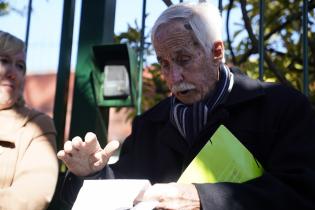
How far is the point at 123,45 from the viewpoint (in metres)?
2.74

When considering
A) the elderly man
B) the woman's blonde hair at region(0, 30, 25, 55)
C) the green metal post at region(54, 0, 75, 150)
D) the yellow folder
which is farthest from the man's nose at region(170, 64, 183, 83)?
the woman's blonde hair at region(0, 30, 25, 55)

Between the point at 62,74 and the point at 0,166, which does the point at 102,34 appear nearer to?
the point at 62,74

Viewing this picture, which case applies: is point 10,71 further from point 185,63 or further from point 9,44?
point 185,63

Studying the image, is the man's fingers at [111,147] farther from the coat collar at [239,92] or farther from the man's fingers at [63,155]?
the coat collar at [239,92]

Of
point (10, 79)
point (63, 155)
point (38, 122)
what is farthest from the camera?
point (10, 79)

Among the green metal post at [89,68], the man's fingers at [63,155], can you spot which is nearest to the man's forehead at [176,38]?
the man's fingers at [63,155]

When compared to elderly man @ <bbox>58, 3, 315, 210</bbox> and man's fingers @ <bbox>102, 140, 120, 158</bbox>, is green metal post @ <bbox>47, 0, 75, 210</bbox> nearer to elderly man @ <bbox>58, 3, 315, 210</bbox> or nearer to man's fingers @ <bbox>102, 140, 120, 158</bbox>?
elderly man @ <bbox>58, 3, 315, 210</bbox>

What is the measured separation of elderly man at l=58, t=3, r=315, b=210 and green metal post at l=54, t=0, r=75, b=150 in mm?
774

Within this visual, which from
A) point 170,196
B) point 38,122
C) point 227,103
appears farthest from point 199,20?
point 38,122

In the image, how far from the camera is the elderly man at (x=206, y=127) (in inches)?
66.4

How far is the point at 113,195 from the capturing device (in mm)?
1569

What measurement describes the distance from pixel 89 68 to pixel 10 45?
0.42 meters

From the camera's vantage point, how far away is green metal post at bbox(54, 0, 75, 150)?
2891 mm

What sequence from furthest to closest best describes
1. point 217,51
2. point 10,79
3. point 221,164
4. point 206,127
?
point 10,79, point 217,51, point 206,127, point 221,164
